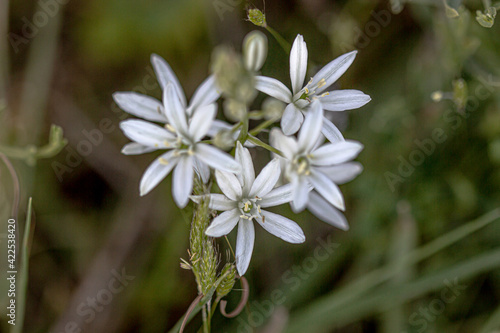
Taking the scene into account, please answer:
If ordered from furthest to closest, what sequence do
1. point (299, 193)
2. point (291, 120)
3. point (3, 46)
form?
1. point (3, 46)
2. point (291, 120)
3. point (299, 193)

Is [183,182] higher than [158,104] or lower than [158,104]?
lower

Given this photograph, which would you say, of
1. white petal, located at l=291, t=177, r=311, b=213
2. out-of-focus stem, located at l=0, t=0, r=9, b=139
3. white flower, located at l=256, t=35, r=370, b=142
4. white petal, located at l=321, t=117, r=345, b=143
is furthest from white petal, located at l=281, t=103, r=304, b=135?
out-of-focus stem, located at l=0, t=0, r=9, b=139

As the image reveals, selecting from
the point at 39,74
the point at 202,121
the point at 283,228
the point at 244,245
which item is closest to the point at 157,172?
the point at 202,121

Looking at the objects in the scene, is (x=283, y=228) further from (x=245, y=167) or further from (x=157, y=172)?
(x=157, y=172)

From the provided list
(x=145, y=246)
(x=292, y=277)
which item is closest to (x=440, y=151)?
(x=292, y=277)

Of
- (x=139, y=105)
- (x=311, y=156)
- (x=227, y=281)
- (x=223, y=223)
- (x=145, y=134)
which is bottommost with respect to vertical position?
(x=227, y=281)

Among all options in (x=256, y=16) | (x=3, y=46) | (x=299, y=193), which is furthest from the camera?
(x=3, y=46)
